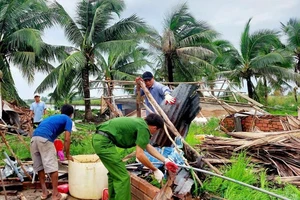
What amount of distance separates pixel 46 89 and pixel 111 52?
436cm

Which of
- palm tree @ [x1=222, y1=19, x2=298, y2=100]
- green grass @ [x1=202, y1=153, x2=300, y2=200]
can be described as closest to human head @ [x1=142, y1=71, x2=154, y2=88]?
green grass @ [x1=202, y1=153, x2=300, y2=200]

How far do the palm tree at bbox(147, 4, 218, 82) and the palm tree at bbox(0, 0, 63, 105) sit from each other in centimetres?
605

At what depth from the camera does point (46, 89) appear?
62.8 feet

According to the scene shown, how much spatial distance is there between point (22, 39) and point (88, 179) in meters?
13.0

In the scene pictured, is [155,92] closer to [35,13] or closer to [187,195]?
[187,195]

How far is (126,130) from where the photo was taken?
150 inches

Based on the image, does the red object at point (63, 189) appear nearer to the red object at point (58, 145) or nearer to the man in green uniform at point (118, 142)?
the red object at point (58, 145)

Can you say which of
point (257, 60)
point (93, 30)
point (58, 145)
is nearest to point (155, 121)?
point (58, 145)

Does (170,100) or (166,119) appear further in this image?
(170,100)

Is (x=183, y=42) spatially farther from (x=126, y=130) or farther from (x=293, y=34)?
(x=126, y=130)

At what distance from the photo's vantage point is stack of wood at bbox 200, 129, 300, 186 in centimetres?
471

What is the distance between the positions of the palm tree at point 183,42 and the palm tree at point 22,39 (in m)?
6.05

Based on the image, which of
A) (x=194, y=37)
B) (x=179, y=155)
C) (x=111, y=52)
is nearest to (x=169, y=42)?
(x=194, y=37)

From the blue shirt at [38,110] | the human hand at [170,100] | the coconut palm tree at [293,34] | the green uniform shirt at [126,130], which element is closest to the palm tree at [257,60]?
the coconut palm tree at [293,34]
